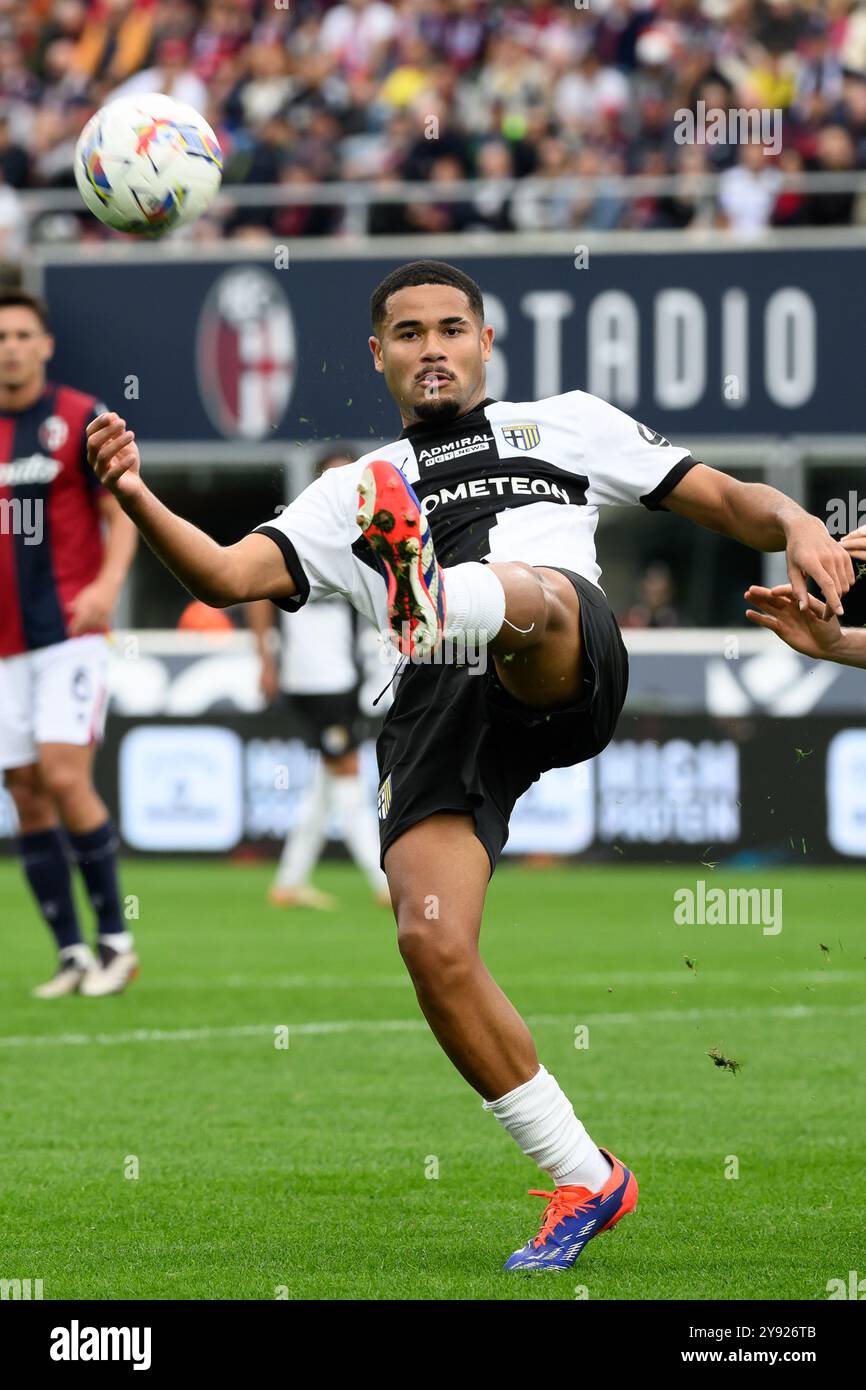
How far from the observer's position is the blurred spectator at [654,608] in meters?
16.6

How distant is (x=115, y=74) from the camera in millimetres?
18672

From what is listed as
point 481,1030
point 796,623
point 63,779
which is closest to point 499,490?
point 796,623

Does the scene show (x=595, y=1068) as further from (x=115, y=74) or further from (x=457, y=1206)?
(x=115, y=74)

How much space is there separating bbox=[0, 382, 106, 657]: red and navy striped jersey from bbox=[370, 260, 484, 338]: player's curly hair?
12.8ft

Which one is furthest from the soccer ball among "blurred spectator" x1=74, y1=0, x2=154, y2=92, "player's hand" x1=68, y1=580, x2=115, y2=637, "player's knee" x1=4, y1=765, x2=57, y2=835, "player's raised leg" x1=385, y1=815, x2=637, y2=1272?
"blurred spectator" x1=74, y1=0, x2=154, y2=92

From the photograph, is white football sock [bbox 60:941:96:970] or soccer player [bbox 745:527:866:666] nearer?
soccer player [bbox 745:527:866:666]

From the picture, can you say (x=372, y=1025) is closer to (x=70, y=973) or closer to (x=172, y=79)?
(x=70, y=973)

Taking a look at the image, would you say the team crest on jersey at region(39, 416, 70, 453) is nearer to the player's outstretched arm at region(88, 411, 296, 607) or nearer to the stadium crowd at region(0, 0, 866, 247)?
the player's outstretched arm at region(88, 411, 296, 607)

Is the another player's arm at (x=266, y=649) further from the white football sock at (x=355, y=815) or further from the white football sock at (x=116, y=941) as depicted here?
the white football sock at (x=116, y=941)

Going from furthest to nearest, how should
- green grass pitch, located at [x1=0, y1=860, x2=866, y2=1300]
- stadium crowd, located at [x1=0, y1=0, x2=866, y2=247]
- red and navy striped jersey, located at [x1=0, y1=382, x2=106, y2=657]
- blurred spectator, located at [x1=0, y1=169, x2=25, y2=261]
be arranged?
1. blurred spectator, located at [x1=0, y1=169, x2=25, y2=261]
2. stadium crowd, located at [x1=0, y1=0, x2=866, y2=247]
3. red and navy striped jersey, located at [x1=0, y1=382, x2=106, y2=657]
4. green grass pitch, located at [x1=0, y1=860, x2=866, y2=1300]

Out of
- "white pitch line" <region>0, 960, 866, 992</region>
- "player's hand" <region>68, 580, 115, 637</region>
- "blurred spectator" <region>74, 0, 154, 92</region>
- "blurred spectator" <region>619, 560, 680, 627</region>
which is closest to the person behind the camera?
"player's hand" <region>68, 580, 115, 637</region>

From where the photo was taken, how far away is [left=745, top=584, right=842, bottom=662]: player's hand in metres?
4.53
